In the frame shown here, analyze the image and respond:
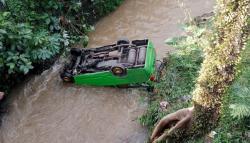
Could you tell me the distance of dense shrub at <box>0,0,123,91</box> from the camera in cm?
863

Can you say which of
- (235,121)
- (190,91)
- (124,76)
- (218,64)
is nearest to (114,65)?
(124,76)

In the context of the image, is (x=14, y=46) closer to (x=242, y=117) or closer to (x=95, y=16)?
(x=95, y=16)

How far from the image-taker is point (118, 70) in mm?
8234

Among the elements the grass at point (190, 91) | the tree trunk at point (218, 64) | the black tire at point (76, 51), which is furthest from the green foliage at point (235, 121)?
the black tire at point (76, 51)

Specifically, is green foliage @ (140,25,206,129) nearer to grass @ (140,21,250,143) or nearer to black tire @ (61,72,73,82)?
grass @ (140,21,250,143)

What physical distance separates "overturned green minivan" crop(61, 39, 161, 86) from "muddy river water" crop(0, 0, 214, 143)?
367mm

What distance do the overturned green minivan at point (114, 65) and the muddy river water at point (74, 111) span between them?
37cm

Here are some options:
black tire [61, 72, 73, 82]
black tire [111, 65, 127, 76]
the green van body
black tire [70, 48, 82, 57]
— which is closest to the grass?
the green van body

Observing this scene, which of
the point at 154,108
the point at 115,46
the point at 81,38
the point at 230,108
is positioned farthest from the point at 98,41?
the point at 230,108

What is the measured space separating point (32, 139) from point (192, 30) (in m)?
4.44

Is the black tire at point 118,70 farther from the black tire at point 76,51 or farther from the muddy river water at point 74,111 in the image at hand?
the black tire at point 76,51

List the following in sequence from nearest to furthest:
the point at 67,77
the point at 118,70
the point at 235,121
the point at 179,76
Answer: the point at 235,121 → the point at 118,70 → the point at 179,76 → the point at 67,77

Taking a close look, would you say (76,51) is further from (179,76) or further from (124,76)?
(179,76)

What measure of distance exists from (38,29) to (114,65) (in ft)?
7.94
